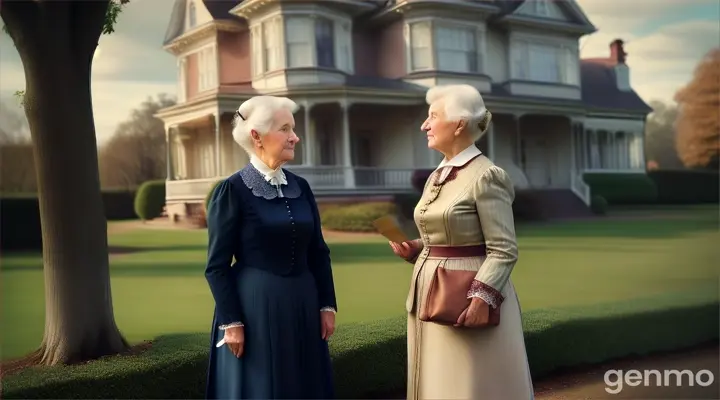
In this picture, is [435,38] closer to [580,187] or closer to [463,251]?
[580,187]

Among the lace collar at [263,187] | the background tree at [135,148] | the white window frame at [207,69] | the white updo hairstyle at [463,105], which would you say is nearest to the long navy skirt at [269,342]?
the lace collar at [263,187]

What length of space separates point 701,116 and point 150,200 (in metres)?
5.61

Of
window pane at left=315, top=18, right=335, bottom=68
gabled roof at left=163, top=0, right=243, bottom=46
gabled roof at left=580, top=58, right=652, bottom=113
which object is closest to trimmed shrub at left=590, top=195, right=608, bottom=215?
gabled roof at left=580, top=58, right=652, bottom=113

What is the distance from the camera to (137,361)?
4.50m

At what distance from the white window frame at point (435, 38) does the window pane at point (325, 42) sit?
2.49 ft

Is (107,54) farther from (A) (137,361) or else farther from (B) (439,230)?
(B) (439,230)

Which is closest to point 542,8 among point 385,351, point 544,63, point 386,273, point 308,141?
point 544,63

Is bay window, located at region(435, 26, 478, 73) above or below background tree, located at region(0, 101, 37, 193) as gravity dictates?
above

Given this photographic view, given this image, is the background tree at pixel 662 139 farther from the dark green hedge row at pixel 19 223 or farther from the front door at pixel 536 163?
the dark green hedge row at pixel 19 223

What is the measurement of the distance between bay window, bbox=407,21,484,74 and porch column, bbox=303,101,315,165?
1107mm

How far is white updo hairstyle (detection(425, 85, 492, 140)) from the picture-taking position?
3.00 metres

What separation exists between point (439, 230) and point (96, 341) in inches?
118

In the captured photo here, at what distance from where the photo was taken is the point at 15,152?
4.96 metres

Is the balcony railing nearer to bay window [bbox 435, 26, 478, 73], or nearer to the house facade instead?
the house facade
